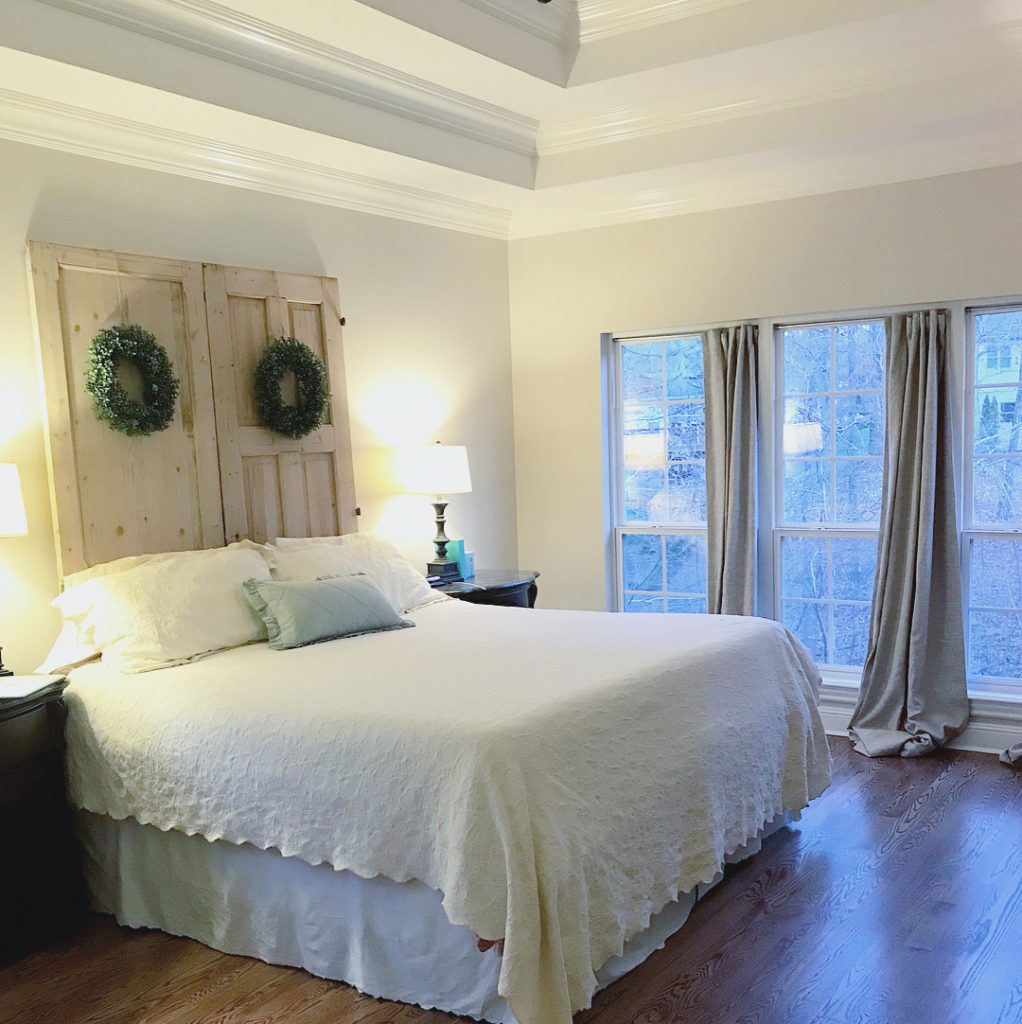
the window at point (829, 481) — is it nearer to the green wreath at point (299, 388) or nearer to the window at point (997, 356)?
the window at point (997, 356)

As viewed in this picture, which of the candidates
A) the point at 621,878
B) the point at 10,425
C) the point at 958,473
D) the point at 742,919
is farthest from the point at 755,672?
the point at 10,425

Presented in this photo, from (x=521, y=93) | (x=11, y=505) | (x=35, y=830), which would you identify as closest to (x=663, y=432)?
(x=521, y=93)

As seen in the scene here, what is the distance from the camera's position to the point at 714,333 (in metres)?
5.25

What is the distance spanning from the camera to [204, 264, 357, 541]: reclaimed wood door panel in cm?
425

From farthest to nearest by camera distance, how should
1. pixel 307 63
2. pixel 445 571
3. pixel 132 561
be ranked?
pixel 445 571 → pixel 307 63 → pixel 132 561

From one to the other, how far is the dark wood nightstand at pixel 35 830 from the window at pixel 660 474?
3.32 metres

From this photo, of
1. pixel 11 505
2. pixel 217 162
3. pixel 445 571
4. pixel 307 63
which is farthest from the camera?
pixel 445 571

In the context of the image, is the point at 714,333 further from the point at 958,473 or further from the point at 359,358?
the point at 359,358

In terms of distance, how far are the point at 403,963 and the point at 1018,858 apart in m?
2.22

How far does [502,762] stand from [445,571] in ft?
8.69

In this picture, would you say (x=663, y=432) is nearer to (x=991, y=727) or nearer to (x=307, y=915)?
(x=991, y=727)

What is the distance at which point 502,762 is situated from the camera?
2473 mm

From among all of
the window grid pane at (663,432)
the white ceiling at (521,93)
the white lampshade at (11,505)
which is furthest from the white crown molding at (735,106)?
the white lampshade at (11,505)

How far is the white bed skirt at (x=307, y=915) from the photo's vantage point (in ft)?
8.76
